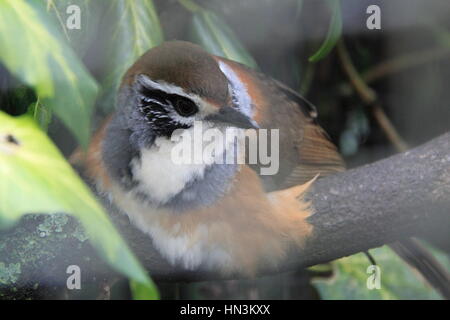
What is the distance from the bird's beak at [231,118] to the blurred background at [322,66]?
245mm

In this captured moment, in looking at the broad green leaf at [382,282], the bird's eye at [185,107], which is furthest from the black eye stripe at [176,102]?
the broad green leaf at [382,282]

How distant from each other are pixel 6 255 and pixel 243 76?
0.63 meters

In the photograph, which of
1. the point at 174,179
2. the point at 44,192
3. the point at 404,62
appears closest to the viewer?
the point at 44,192

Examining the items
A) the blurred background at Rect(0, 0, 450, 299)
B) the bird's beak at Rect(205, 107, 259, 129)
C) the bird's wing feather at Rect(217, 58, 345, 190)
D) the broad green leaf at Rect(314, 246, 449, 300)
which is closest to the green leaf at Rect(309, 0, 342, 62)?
the blurred background at Rect(0, 0, 450, 299)

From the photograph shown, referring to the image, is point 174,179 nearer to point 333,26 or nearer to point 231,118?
point 231,118

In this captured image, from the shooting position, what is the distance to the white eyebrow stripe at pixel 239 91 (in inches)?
50.6

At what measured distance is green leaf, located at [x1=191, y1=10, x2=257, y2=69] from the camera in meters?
1.40

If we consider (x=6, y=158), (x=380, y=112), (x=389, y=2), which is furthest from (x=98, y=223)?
(x=380, y=112)

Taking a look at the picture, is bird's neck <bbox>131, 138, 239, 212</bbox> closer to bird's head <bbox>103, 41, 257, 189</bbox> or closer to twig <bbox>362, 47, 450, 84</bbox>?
bird's head <bbox>103, 41, 257, 189</bbox>

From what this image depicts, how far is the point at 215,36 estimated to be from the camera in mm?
1416

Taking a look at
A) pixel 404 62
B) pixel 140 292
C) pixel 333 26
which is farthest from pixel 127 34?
pixel 404 62

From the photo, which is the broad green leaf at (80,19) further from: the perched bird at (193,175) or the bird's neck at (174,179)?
the bird's neck at (174,179)

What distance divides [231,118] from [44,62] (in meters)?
0.48

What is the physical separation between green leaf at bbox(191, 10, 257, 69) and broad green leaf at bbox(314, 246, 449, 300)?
0.66 metres
